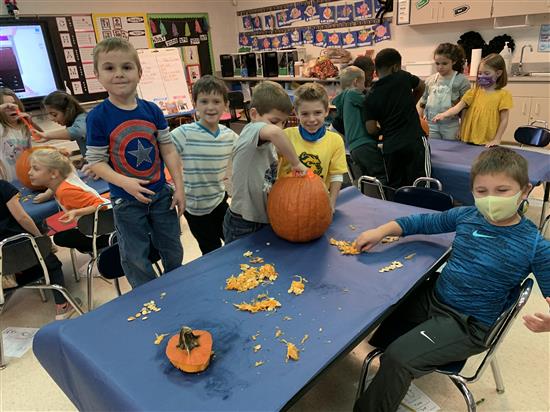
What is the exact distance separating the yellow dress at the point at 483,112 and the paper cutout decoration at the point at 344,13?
4093 millimetres

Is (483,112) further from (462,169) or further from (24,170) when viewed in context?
(24,170)

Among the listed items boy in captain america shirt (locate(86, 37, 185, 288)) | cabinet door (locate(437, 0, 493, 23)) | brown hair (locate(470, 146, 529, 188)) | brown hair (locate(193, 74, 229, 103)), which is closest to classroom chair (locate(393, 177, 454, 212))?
brown hair (locate(470, 146, 529, 188))

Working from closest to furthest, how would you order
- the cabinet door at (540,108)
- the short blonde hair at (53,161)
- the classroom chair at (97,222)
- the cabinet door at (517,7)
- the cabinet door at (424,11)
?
the classroom chair at (97,222) < the short blonde hair at (53,161) < the cabinet door at (517,7) < the cabinet door at (540,108) < the cabinet door at (424,11)

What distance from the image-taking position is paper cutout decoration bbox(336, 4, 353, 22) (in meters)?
6.70

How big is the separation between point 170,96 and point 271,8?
122 inches

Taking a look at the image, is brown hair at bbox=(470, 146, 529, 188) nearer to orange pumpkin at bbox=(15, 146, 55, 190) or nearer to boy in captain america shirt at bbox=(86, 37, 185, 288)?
boy in captain america shirt at bbox=(86, 37, 185, 288)

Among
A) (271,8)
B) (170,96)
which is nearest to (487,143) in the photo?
(170,96)

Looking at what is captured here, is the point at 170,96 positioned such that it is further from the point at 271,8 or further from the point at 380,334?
the point at 380,334

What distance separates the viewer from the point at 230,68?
8.18m

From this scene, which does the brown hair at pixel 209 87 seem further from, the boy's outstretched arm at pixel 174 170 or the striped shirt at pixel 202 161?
the boy's outstretched arm at pixel 174 170

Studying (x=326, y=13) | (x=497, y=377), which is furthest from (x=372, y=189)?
(x=326, y=13)

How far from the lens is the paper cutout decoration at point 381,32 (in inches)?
251

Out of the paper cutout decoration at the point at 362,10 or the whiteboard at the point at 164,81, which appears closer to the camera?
the whiteboard at the point at 164,81

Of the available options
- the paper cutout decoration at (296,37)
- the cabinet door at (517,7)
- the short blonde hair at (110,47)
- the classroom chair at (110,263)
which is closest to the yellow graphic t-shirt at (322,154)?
the short blonde hair at (110,47)
